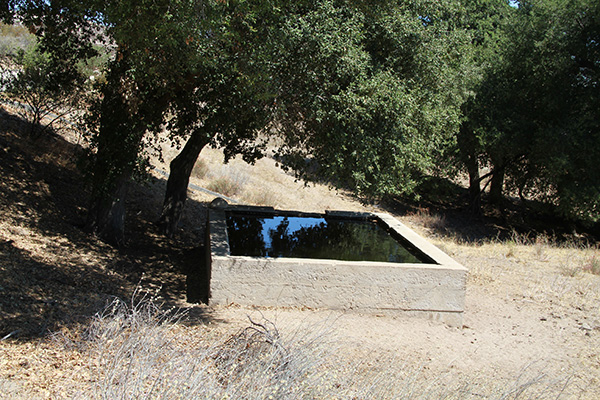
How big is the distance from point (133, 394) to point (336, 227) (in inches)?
263

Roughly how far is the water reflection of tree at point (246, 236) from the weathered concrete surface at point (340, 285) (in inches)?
26.3

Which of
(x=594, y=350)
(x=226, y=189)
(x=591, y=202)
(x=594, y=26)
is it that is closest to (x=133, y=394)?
(x=594, y=350)

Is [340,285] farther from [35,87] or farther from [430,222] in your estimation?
[430,222]

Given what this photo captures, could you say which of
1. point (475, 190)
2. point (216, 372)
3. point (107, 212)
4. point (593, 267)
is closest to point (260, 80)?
point (107, 212)

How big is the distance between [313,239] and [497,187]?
1290 cm

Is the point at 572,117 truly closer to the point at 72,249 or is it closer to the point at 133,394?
the point at 72,249

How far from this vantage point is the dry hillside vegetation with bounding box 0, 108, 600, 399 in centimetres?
369

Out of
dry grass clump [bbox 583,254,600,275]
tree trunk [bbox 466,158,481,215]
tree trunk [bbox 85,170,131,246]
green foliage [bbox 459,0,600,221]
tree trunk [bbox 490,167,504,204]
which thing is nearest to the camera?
tree trunk [bbox 85,170,131,246]

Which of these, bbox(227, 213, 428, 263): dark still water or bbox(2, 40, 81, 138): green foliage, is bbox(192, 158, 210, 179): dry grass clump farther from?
bbox(227, 213, 428, 263): dark still water

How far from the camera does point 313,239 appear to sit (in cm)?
866

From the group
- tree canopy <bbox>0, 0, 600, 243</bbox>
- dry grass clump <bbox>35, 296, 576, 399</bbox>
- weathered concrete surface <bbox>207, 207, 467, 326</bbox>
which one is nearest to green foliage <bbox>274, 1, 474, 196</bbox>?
tree canopy <bbox>0, 0, 600, 243</bbox>

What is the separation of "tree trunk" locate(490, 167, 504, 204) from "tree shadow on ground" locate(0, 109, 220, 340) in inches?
453

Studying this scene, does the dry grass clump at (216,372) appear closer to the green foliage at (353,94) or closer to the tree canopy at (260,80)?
the tree canopy at (260,80)

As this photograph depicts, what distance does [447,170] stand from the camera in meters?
17.8
